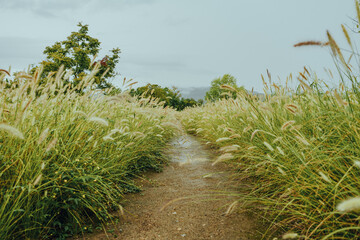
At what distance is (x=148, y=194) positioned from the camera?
3285mm

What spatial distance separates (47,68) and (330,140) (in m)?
27.3

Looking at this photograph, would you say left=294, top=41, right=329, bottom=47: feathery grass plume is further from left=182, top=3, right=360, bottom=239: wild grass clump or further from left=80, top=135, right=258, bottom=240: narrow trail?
left=80, top=135, right=258, bottom=240: narrow trail

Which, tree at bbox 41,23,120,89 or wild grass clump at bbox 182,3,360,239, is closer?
wild grass clump at bbox 182,3,360,239

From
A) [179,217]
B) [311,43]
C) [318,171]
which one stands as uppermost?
[311,43]

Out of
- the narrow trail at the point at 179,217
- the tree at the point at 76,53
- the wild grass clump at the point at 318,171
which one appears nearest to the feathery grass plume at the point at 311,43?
the wild grass clump at the point at 318,171

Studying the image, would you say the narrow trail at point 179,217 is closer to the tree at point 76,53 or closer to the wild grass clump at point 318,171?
the wild grass clump at point 318,171

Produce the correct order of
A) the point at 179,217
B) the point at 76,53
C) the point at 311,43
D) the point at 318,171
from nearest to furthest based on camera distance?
the point at 318,171 → the point at 311,43 → the point at 179,217 → the point at 76,53

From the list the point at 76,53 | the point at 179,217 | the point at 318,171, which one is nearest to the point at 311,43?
the point at 318,171

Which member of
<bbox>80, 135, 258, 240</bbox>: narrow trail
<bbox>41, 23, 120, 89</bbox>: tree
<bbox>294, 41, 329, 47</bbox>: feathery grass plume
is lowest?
<bbox>80, 135, 258, 240</bbox>: narrow trail

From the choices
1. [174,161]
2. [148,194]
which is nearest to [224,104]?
[174,161]

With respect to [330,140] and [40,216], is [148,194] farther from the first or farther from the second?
[330,140]

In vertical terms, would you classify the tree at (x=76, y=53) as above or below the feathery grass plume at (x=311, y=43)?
above

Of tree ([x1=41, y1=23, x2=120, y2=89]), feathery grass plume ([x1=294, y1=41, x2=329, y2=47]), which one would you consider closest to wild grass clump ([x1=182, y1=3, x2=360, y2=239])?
feathery grass plume ([x1=294, y1=41, x2=329, y2=47])

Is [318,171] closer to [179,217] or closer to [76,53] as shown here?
[179,217]
